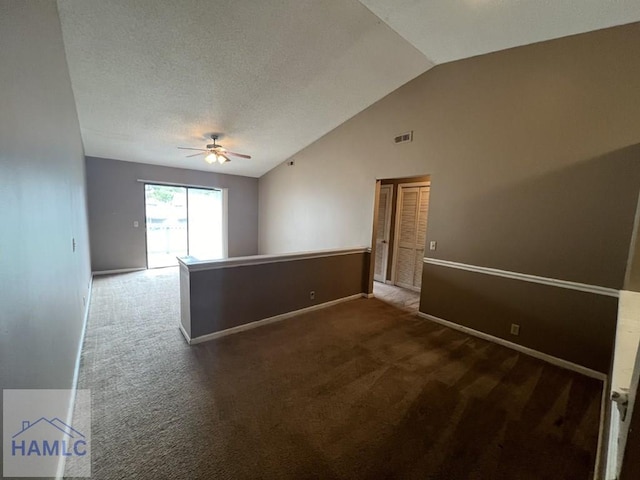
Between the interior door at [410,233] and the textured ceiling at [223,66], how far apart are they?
80.4 inches

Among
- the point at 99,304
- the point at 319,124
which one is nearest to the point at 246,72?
the point at 319,124

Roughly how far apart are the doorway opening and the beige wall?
4.63 feet

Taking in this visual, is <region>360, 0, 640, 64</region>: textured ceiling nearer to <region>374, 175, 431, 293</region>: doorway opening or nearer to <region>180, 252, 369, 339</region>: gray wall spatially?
<region>374, 175, 431, 293</region>: doorway opening

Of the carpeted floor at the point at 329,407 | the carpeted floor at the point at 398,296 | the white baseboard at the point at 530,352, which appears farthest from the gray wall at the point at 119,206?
the white baseboard at the point at 530,352

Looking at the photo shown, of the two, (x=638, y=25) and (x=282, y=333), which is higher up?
(x=638, y=25)

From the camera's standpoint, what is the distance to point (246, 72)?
3141mm

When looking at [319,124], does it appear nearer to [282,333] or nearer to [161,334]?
[282,333]

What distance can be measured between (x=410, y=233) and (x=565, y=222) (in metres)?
2.84

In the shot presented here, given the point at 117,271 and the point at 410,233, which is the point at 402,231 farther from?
the point at 117,271

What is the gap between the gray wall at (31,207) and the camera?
0.92 metres

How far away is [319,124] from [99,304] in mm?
4656

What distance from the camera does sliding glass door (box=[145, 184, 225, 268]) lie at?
6250mm

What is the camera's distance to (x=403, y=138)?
3875 millimetres

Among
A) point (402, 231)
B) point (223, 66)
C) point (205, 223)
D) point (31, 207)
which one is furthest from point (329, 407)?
point (205, 223)
